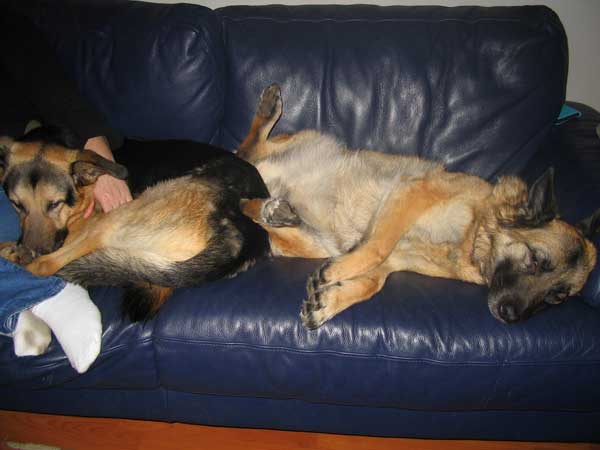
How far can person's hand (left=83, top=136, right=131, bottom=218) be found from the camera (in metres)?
2.38

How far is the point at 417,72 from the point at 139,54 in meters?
1.94

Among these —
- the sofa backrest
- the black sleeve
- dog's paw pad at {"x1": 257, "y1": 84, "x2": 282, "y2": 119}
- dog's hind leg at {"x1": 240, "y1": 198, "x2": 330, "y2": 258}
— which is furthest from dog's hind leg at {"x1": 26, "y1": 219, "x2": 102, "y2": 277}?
dog's paw pad at {"x1": 257, "y1": 84, "x2": 282, "y2": 119}

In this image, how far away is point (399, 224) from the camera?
7.39ft

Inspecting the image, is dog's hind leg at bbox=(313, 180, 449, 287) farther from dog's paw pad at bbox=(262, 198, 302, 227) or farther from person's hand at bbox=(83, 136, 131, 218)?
person's hand at bbox=(83, 136, 131, 218)

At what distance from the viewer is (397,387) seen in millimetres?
1869

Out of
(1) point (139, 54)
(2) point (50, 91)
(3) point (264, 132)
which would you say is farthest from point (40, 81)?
(3) point (264, 132)

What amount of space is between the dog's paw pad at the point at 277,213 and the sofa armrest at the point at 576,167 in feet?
5.31

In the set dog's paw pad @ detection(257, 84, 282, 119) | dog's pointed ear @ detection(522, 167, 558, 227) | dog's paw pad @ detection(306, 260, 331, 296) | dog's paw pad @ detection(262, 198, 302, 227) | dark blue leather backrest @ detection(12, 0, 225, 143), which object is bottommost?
dog's paw pad @ detection(306, 260, 331, 296)

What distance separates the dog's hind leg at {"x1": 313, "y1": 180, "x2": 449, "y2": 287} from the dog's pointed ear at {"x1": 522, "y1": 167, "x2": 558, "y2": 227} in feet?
1.46

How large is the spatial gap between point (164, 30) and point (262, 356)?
2262 millimetres

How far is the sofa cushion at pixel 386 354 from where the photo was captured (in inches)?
71.5

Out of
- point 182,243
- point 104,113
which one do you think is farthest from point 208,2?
point 182,243

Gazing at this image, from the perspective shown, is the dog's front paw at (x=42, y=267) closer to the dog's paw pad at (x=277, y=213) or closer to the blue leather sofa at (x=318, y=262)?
the blue leather sofa at (x=318, y=262)

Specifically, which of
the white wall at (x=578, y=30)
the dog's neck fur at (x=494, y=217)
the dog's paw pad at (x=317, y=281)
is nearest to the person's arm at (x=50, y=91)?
the dog's paw pad at (x=317, y=281)
